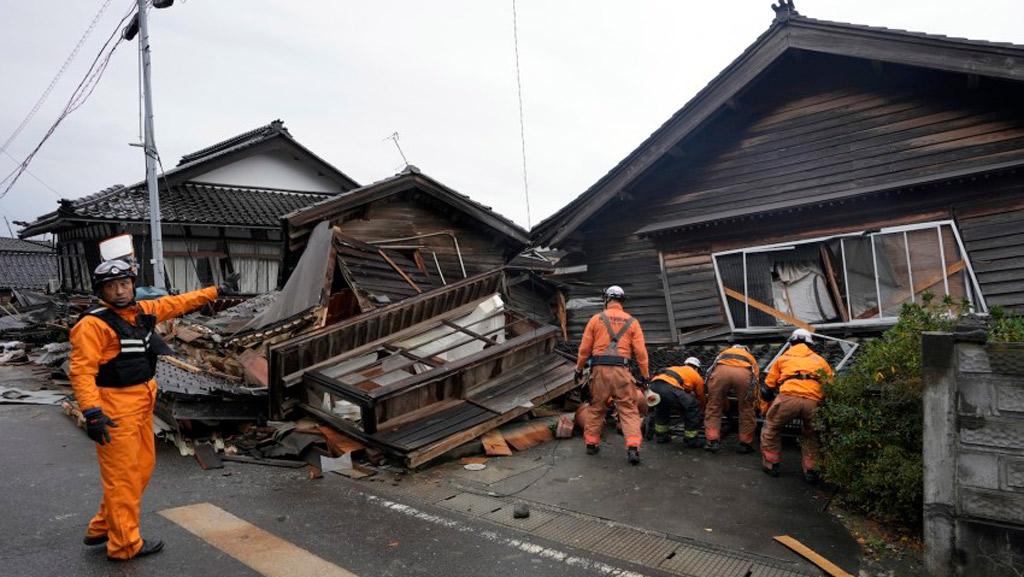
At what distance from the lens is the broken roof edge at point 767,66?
7000 mm

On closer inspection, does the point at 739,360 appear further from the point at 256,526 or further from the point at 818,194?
the point at 256,526

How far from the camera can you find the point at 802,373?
567 cm

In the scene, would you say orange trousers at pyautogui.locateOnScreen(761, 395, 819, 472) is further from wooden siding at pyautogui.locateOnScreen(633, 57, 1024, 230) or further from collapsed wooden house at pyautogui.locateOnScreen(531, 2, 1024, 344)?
wooden siding at pyautogui.locateOnScreen(633, 57, 1024, 230)

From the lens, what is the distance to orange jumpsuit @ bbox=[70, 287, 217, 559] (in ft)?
12.5

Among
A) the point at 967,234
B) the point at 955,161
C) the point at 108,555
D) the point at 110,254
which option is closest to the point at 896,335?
the point at 967,234

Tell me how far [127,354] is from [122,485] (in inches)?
33.9

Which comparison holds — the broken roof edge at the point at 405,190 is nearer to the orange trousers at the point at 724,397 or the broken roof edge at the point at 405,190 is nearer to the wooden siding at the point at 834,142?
the wooden siding at the point at 834,142

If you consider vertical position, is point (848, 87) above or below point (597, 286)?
above

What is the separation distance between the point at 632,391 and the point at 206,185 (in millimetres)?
16696

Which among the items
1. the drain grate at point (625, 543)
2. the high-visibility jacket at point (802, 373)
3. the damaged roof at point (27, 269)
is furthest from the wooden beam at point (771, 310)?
the damaged roof at point (27, 269)

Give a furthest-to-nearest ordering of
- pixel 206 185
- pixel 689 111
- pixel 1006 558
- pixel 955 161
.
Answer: pixel 206 185
pixel 689 111
pixel 955 161
pixel 1006 558

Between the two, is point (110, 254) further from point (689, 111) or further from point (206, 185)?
point (206, 185)

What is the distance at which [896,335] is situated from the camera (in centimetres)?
483

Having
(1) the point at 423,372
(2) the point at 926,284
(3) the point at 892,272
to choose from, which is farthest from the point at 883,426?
(1) the point at 423,372
